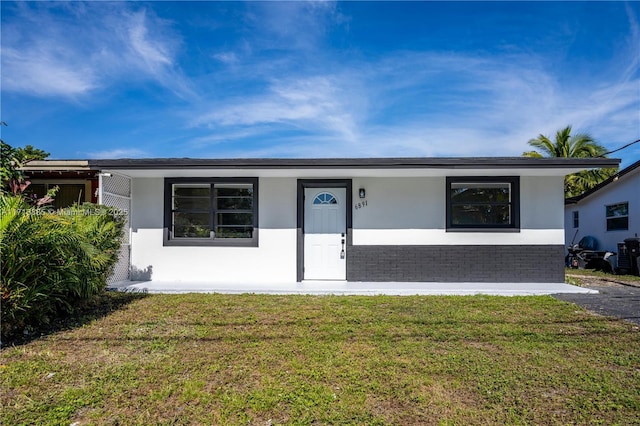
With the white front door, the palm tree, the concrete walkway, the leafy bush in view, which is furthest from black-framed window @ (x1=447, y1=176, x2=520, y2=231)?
the palm tree

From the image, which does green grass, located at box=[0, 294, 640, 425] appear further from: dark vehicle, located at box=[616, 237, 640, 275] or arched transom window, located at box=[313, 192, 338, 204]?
dark vehicle, located at box=[616, 237, 640, 275]

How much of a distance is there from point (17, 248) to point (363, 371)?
432cm

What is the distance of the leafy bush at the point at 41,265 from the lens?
433 cm

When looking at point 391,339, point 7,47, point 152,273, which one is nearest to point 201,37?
point 7,47

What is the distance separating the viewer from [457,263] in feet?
27.1

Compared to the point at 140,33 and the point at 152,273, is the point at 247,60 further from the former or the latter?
the point at 152,273

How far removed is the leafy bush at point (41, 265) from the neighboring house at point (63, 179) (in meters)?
4.63

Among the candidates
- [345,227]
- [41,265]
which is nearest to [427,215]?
[345,227]

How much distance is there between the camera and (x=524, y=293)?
23.6ft

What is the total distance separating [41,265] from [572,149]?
81.9ft

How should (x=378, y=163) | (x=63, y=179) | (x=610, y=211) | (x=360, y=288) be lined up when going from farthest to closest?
(x=610, y=211) → (x=63, y=179) → (x=360, y=288) → (x=378, y=163)

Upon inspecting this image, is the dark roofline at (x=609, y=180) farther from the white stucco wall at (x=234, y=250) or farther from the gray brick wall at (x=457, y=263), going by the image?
the white stucco wall at (x=234, y=250)

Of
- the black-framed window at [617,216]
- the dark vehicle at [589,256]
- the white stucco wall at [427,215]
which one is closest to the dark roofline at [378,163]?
the white stucco wall at [427,215]

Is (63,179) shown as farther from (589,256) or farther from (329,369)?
(589,256)
